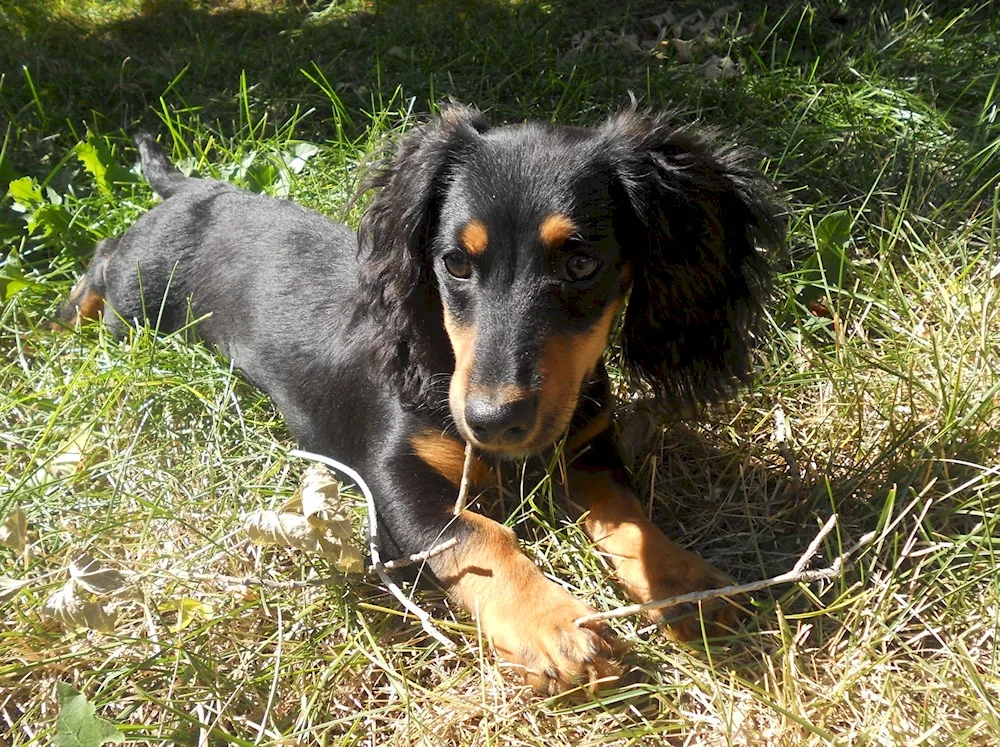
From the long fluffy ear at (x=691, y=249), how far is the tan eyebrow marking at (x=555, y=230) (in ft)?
0.76

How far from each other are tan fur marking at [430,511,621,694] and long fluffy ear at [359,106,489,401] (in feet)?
1.49

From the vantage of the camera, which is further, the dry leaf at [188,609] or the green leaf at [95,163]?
the green leaf at [95,163]

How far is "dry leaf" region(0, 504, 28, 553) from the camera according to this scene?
2.17m

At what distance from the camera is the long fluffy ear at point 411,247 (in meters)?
2.28

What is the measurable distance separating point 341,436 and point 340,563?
567 mm

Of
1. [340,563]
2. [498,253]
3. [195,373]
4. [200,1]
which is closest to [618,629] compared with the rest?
[340,563]

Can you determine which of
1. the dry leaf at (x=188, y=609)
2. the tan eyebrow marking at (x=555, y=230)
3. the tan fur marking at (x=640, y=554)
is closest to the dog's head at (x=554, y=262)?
the tan eyebrow marking at (x=555, y=230)

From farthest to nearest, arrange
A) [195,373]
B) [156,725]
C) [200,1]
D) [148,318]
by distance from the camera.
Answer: [200,1] → [148,318] → [195,373] → [156,725]

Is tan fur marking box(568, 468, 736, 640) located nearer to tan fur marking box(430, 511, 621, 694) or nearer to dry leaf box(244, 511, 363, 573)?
tan fur marking box(430, 511, 621, 694)

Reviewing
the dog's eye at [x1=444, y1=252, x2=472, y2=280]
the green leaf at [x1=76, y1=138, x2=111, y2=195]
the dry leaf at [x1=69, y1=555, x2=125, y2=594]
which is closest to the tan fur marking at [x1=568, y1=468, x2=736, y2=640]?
the dog's eye at [x1=444, y1=252, x2=472, y2=280]

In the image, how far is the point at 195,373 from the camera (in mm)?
2949

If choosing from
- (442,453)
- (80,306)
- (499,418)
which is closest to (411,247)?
(442,453)

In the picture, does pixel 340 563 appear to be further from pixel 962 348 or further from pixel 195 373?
pixel 962 348

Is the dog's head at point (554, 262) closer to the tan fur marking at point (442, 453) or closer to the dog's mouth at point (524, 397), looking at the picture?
the dog's mouth at point (524, 397)
